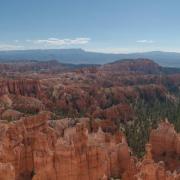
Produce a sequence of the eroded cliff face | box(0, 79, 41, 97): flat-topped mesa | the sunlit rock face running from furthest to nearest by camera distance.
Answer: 1. box(0, 79, 41, 97): flat-topped mesa
2. the sunlit rock face
3. the eroded cliff face

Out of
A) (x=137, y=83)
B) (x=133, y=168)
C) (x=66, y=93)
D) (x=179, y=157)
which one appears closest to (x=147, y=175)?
(x=133, y=168)

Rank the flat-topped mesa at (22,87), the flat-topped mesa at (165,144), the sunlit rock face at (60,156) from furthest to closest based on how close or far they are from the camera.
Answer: the flat-topped mesa at (22,87) < the flat-topped mesa at (165,144) < the sunlit rock face at (60,156)

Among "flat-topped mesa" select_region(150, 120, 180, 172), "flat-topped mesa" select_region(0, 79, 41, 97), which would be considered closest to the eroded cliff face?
"flat-topped mesa" select_region(150, 120, 180, 172)

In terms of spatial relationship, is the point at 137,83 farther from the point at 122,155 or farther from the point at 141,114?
the point at 122,155

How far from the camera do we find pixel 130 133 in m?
49.2

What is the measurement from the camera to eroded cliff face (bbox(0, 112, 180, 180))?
89.9 ft

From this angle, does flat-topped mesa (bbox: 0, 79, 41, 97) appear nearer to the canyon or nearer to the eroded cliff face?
the canyon

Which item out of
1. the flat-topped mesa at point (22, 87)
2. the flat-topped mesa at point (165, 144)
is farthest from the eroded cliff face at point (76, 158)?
the flat-topped mesa at point (22, 87)

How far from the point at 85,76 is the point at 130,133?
59.5 metres

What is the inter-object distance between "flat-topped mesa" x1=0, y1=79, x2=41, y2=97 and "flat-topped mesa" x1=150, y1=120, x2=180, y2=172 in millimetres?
40811

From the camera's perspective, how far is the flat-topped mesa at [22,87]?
75750mm

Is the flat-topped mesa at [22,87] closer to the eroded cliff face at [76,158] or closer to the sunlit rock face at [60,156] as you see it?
the eroded cliff face at [76,158]

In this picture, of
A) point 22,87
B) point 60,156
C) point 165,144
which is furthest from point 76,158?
point 22,87

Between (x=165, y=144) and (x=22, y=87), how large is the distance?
1807 inches
